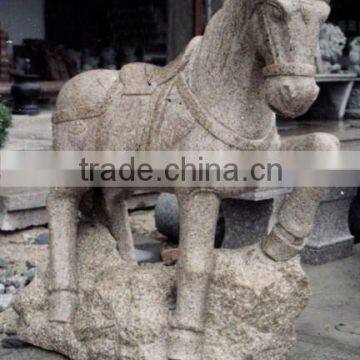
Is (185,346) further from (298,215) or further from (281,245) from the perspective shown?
(298,215)

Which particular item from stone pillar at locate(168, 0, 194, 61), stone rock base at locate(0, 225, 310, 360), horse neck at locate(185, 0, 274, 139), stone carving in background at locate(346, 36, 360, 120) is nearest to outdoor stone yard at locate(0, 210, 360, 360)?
stone rock base at locate(0, 225, 310, 360)

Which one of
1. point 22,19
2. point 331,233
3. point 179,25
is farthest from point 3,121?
point 22,19

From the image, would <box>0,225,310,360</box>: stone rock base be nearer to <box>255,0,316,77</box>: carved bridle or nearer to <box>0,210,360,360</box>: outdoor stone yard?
<box>0,210,360,360</box>: outdoor stone yard

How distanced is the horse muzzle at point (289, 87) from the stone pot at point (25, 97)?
5.31 meters

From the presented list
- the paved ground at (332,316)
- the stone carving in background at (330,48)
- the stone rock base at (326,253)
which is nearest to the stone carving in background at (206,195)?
the paved ground at (332,316)

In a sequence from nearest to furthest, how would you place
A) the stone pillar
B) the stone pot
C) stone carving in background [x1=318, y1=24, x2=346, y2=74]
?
the stone pillar, the stone pot, stone carving in background [x1=318, y1=24, x2=346, y2=74]

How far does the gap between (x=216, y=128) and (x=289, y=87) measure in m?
0.32

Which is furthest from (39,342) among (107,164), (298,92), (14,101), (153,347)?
(14,101)

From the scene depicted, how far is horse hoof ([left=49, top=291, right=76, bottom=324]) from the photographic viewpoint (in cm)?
305

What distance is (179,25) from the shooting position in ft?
22.6

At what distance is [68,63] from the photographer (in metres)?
8.50

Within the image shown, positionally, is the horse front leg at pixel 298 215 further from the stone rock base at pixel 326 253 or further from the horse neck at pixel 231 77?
the stone rock base at pixel 326 253

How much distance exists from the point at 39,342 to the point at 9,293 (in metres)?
0.99

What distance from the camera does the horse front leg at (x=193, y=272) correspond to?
2752 millimetres
